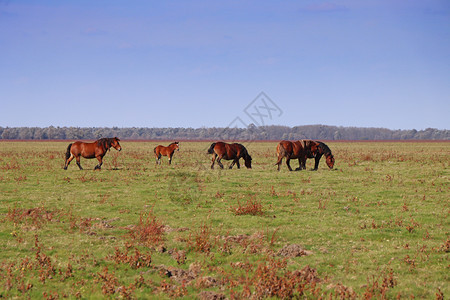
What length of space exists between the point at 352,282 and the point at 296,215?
5.89 metres

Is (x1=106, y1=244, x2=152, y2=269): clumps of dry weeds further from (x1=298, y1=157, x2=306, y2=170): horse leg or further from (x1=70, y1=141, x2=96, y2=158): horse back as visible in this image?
(x1=298, y1=157, x2=306, y2=170): horse leg

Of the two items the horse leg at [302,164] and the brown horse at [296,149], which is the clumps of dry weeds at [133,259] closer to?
the brown horse at [296,149]

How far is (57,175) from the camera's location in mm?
23766

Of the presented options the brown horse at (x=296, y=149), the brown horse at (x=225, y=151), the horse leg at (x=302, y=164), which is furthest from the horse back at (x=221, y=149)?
the horse leg at (x=302, y=164)

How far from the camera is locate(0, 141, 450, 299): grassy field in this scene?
7.38 m

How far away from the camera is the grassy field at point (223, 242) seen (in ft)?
24.2

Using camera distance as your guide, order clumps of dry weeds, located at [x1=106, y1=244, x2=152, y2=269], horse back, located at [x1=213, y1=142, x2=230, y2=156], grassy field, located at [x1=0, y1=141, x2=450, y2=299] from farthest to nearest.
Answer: horse back, located at [x1=213, y1=142, x2=230, y2=156] < clumps of dry weeds, located at [x1=106, y1=244, x2=152, y2=269] < grassy field, located at [x1=0, y1=141, x2=450, y2=299]

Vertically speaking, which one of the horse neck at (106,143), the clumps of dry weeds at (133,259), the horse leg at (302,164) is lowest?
the clumps of dry weeds at (133,259)

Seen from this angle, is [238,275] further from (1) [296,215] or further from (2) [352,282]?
(1) [296,215]

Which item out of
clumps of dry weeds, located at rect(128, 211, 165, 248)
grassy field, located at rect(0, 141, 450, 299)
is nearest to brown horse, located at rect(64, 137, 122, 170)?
grassy field, located at rect(0, 141, 450, 299)

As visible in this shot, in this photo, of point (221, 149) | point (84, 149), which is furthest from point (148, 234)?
point (84, 149)

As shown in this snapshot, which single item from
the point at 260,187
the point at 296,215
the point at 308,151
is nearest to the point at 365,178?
the point at 308,151

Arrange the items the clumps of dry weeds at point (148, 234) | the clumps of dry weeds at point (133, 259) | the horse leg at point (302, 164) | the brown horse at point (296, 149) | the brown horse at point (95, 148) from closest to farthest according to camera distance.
→ the clumps of dry weeds at point (133, 259) < the clumps of dry weeds at point (148, 234) < the brown horse at point (95, 148) < the brown horse at point (296, 149) < the horse leg at point (302, 164)

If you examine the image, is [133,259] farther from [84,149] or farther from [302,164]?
[302,164]
